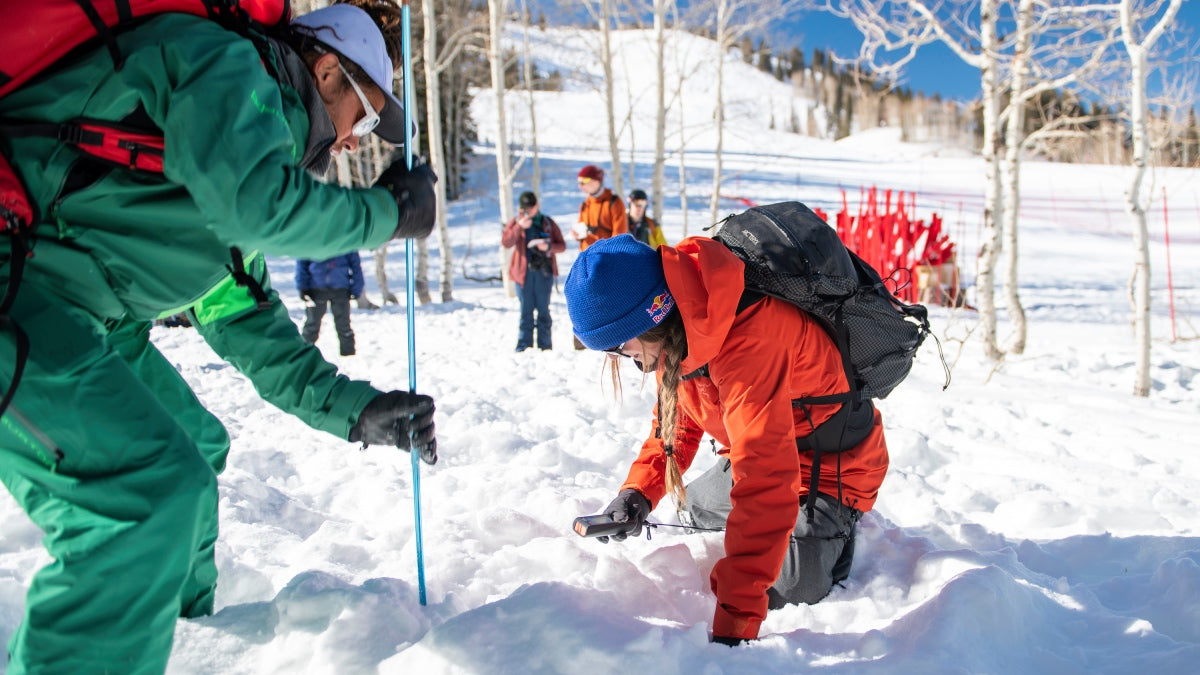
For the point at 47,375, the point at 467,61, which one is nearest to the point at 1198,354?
the point at 47,375

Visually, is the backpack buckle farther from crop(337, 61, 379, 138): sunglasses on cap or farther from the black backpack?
the black backpack

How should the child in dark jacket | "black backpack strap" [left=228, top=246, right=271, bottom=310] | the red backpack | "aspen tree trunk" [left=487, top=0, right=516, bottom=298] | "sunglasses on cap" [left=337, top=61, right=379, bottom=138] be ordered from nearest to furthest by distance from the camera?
the red backpack < "black backpack strap" [left=228, top=246, right=271, bottom=310] < "sunglasses on cap" [left=337, top=61, right=379, bottom=138] < the child in dark jacket < "aspen tree trunk" [left=487, top=0, right=516, bottom=298]

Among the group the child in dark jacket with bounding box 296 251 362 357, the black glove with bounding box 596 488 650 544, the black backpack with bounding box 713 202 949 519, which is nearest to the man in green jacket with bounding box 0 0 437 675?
the black backpack with bounding box 713 202 949 519

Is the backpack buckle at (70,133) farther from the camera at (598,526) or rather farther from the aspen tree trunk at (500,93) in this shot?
the aspen tree trunk at (500,93)

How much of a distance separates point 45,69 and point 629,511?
1.93 m

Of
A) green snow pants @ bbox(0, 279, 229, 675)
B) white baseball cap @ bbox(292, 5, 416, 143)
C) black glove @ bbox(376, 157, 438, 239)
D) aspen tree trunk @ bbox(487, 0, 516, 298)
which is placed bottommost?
green snow pants @ bbox(0, 279, 229, 675)

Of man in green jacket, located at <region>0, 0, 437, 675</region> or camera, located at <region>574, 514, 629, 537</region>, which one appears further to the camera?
camera, located at <region>574, 514, 629, 537</region>

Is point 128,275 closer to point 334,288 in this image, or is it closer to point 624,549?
point 624,549

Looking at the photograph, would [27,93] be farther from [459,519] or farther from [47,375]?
[459,519]

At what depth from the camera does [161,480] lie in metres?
1.44

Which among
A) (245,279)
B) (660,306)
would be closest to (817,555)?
(660,306)

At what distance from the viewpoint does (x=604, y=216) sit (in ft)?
25.8

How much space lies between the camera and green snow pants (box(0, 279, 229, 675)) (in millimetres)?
1357

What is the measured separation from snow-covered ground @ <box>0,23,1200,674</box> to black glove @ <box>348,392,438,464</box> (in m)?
0.43
